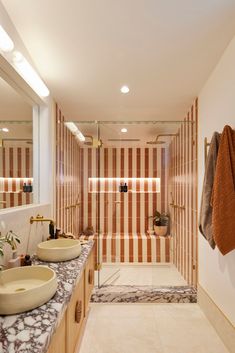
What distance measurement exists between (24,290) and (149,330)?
1.65 metres

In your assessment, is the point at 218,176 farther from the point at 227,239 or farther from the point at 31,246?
the point at 31,246

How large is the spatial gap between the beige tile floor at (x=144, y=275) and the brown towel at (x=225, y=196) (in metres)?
1.75

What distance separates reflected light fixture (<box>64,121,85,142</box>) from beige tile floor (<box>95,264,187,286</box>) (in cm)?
209

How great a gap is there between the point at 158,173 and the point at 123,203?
0.86 m

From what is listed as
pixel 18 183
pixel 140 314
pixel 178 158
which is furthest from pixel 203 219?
pixel 178 158

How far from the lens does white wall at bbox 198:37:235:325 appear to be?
1.86 metres

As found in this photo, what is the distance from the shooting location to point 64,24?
1.62 meters

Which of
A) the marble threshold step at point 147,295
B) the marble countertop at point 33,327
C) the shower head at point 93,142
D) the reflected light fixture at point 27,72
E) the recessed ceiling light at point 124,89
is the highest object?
the recessed ceiling light at point 124,89

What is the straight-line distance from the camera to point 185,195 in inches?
132

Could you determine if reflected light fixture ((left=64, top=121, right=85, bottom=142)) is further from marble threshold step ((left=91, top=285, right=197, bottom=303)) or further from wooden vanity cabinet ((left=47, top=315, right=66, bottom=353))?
wooden vanity cabinet ((left=47, top=315, right=66, bottom=353))

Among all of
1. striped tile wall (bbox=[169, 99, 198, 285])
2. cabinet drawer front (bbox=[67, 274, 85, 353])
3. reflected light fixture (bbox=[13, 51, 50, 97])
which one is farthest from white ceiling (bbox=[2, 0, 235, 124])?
cabinet drawer front (bbox=[67, 274, 85, 353])

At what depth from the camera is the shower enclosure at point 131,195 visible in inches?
149

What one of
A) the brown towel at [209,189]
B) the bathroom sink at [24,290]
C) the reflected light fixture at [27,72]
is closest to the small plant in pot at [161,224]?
the brown towel at [209,189]

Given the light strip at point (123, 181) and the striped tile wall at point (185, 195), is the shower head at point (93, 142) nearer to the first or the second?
the light strip at point (123, 181)
